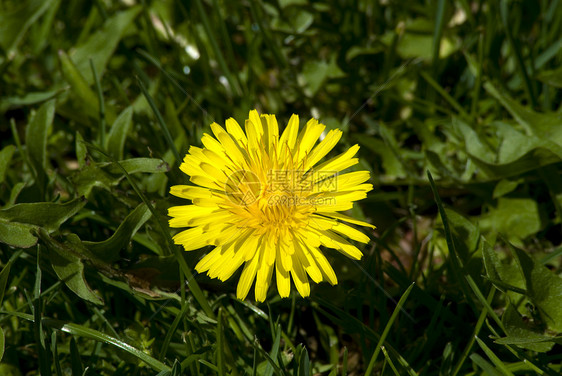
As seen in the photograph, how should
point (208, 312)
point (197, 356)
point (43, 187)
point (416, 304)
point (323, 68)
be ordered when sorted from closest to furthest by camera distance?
point (197, 356)
point (208, 312)
point (416, 304)
point (43, 187)
point (323, 68)

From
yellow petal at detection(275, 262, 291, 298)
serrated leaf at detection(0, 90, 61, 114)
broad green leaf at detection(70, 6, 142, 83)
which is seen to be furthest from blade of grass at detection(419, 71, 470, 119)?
serrated leaf at detection(0, 90, 61, 114)

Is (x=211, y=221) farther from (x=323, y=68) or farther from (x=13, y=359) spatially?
(x=323, y=68)

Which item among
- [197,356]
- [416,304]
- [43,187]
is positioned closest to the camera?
[197,356]

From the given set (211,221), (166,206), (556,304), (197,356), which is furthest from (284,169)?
(556,304)

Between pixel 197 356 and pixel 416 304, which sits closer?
pixel 197 356

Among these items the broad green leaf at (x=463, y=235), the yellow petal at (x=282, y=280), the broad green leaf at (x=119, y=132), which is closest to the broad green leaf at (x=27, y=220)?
the broad green leaf at (x=119, y=132)

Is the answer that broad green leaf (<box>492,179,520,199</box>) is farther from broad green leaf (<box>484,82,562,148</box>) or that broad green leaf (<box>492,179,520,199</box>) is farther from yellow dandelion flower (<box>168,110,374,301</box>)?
yellow dandelion flower (<box>168,110,374,301</box>)

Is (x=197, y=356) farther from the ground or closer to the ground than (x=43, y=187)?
closer to the ground
